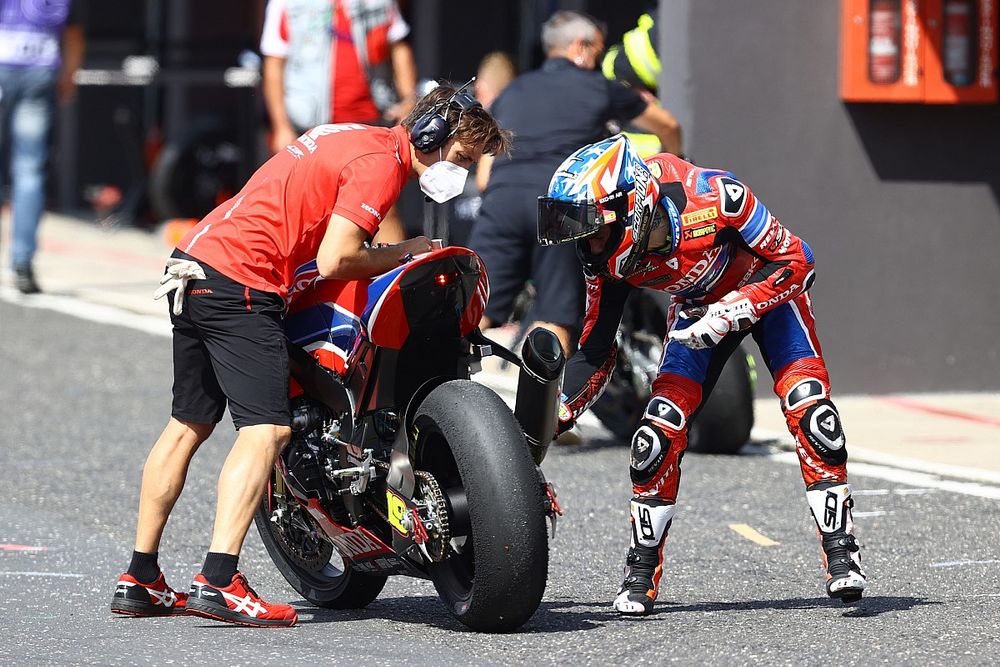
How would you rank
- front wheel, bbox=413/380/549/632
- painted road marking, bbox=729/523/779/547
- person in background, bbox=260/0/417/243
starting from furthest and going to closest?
person in background, bbox=260/0/417/243 → painted road marking, bbox=729/523/779/547 → front wheel, bbox=413/380/549/632

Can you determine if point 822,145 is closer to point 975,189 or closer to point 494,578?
point 975,189

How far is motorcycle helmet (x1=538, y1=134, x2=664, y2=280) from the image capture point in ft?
18.7

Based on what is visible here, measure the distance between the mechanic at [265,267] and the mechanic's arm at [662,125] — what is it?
11.1 ft

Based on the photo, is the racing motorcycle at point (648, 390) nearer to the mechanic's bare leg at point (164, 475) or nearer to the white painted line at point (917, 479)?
the white painted line at point (917, 479)

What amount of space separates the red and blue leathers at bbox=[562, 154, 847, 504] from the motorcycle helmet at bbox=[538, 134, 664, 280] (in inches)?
3.3

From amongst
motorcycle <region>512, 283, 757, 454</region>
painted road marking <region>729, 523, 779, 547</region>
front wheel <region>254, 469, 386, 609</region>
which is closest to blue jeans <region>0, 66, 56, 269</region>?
motorcycle <region>512, 283, 757, 454</region>

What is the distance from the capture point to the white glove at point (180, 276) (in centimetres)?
577

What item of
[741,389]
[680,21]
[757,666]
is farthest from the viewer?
[680,21]

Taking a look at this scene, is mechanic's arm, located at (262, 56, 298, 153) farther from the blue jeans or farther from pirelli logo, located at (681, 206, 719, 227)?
pirelli logo, located at (681, 206, 719, 227)

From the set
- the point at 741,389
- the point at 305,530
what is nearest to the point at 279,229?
the point at 305,530

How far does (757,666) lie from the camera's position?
5.23 meters

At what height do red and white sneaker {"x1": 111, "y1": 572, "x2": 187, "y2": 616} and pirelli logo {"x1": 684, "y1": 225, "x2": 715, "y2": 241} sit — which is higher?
pirelli logo {"x1": 684, "y1": 225, "x2": 715, "y2": 241}

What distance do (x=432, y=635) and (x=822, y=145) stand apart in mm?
5196

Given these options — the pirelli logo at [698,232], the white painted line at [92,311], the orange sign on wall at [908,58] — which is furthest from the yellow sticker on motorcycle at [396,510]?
the white painted line at [92,311]
